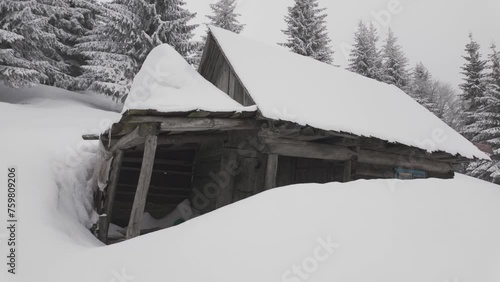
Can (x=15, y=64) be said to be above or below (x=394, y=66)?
below

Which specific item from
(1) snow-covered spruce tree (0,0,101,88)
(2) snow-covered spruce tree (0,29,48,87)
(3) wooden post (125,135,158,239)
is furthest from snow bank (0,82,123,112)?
(3) wooden post (125,135,158,239)

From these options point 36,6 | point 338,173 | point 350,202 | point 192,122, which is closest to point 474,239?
point 350,202

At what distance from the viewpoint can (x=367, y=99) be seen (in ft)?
33.7

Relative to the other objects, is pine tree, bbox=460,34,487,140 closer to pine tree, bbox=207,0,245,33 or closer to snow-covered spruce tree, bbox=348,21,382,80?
snow-covered spruce tree, bbox=348,21,382,80

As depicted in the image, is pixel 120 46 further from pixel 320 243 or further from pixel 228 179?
pixel 320 243

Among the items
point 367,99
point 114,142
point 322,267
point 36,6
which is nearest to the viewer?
point 322,267

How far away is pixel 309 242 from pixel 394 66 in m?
26.6

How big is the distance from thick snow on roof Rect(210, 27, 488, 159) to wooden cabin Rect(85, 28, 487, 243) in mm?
55

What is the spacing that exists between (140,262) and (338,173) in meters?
6.64

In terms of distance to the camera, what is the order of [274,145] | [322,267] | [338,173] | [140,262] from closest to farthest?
1. [322,267]
2. [140,262]
3. [274,145]
4. [338,173]

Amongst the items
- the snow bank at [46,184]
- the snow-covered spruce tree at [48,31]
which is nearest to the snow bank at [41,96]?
the snow-covered spruce tree at [48,31]

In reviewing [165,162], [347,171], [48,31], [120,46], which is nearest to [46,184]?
[165,162]

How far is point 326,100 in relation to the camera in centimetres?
827

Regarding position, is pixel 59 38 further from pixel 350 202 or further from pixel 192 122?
pixel 350 202
